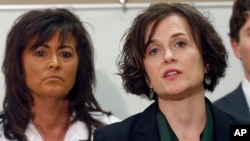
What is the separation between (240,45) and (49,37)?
2.43 feet

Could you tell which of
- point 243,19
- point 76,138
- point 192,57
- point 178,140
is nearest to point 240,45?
point 243,19

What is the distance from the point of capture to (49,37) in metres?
1.78

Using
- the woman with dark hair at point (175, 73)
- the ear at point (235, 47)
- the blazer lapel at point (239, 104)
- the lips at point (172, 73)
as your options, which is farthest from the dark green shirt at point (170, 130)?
the ear at point (235, 47)

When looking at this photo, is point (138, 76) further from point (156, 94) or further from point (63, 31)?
point (63, 31)

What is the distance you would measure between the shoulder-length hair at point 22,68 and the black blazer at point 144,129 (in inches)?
14.3

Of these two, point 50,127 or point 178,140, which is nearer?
point 178,140

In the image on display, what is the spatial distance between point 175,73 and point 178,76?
0.04 feet

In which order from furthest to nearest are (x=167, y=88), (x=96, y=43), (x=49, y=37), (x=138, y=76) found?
(x=96, y=43), (x=49, y=37), (x=138, y=76), (x=167, y=88)

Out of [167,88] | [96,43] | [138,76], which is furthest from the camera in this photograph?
[96,43]

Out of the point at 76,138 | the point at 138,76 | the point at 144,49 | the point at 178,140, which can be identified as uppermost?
the point at 144,49

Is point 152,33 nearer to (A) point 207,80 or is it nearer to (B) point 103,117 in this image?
(A) point 207,80

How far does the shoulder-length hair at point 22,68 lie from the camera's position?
5.89 ft

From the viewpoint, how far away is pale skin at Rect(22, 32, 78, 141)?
176 centimetres

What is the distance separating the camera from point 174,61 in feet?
4.64
